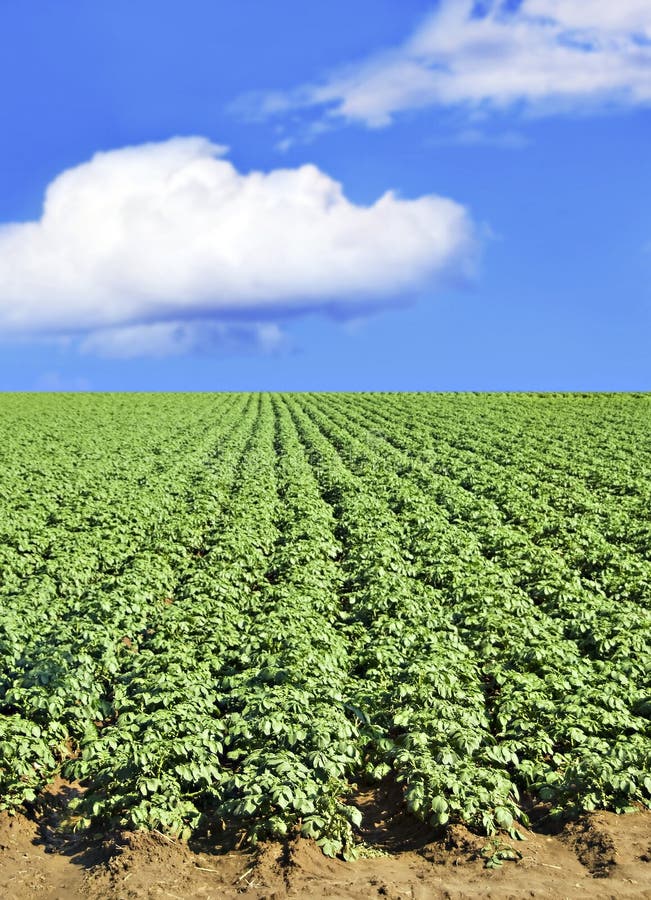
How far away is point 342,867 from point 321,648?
13.8 feet

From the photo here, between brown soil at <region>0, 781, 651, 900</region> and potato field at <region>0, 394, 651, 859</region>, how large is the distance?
9.5 inches

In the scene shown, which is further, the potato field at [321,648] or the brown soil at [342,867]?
the potato field at [321,648]

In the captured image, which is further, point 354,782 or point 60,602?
point 60,602

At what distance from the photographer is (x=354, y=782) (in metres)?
9.39

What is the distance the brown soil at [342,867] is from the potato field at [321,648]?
0.79ft

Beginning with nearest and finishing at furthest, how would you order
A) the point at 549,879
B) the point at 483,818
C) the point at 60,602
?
the point at 549,879 → the point at 483,818 → the point at 60,602

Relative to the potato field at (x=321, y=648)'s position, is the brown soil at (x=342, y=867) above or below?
below

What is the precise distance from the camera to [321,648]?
1170 cm

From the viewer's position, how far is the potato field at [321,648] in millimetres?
8414

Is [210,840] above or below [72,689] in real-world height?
below

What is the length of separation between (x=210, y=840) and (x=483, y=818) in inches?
116

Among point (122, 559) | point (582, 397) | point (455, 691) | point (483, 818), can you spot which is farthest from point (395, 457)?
point (582, 397)

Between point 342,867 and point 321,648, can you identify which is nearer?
point 342,867

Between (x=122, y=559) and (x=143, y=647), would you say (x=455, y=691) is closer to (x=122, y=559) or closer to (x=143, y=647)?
(x=143, y=647)
